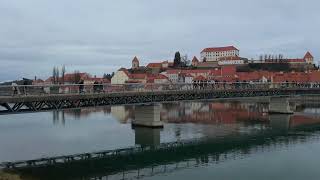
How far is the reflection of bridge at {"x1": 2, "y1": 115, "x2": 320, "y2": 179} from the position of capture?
34688 mm

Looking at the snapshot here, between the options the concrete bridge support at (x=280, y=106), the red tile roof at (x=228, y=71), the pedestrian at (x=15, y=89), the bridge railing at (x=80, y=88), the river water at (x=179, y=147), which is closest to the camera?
the river water at (x=179, y=147)

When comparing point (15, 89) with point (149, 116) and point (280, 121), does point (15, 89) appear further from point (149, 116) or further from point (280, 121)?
point (280, 121)

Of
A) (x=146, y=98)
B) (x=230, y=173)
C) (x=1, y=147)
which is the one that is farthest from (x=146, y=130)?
(x=230, y=173)

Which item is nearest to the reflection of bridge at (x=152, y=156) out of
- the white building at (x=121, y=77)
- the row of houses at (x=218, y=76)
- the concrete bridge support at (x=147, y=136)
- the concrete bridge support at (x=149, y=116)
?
the concrete bridge support at (x=147, y=136)

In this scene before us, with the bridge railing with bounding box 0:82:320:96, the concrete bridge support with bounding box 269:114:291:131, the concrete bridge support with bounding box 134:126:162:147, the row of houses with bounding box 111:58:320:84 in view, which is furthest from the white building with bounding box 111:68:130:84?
the concrete bridge support with bounding box 134:126:162:147

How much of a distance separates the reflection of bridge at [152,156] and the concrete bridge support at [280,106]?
26.1 meters

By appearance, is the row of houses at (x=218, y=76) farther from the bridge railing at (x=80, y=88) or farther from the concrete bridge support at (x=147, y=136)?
the concrete bridge support at (x=147, y=136)

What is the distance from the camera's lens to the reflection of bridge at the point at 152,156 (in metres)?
34.7

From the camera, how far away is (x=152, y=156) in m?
43.1

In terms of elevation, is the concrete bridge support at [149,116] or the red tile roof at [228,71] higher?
the red tile roof at [228,71]

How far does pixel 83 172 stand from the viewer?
34.4m

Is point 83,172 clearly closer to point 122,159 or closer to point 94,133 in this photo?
point 122,159

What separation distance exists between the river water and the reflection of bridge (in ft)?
0.24

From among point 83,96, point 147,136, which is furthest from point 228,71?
point 83,96
